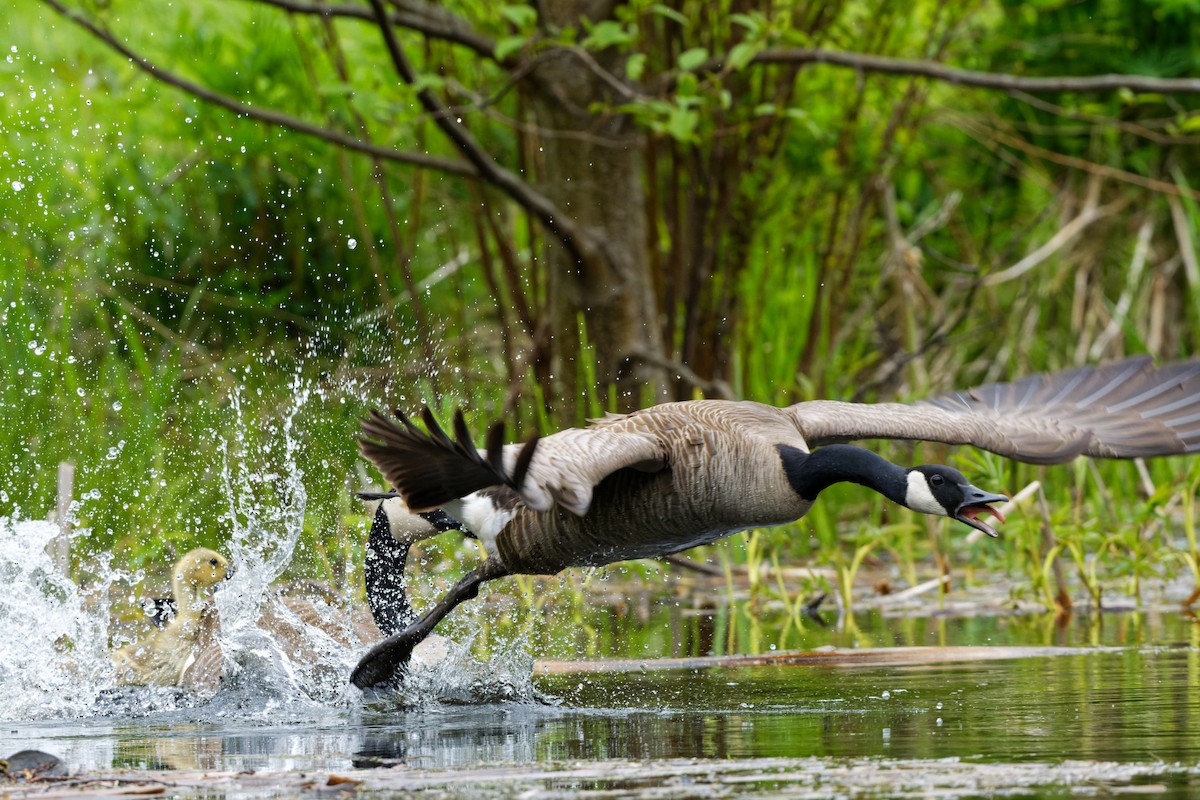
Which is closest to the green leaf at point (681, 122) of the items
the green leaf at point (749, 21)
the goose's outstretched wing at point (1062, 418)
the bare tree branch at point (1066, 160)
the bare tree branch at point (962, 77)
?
the green leaf at point (749, 21)

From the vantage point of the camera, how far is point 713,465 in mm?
5652

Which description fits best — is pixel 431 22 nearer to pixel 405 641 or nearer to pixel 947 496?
pixel 405 641

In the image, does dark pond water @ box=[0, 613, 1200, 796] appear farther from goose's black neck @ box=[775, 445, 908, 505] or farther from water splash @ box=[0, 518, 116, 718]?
goose's black neck @ box=[775, 445, 908, 505]

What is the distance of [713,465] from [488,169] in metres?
3.57

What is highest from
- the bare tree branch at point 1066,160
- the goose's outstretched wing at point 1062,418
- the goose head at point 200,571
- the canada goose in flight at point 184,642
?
the bare tree branch at point 1066,160

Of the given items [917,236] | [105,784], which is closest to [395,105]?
[917,236]

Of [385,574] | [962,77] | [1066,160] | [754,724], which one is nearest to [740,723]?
[754,724]

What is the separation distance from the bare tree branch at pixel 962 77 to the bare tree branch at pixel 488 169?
1.19m

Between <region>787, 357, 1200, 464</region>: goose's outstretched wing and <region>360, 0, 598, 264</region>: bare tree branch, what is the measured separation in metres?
2.68

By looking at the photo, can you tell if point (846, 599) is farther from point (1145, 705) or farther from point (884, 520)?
point (1145, 705)

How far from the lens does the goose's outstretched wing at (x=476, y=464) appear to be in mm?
4633

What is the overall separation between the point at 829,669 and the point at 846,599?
1.74m

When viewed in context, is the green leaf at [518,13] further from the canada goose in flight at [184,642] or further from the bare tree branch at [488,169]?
the canada goose in flight at [184,642]

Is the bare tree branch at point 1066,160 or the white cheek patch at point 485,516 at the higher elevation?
the bare tree branch at point 1066,160
